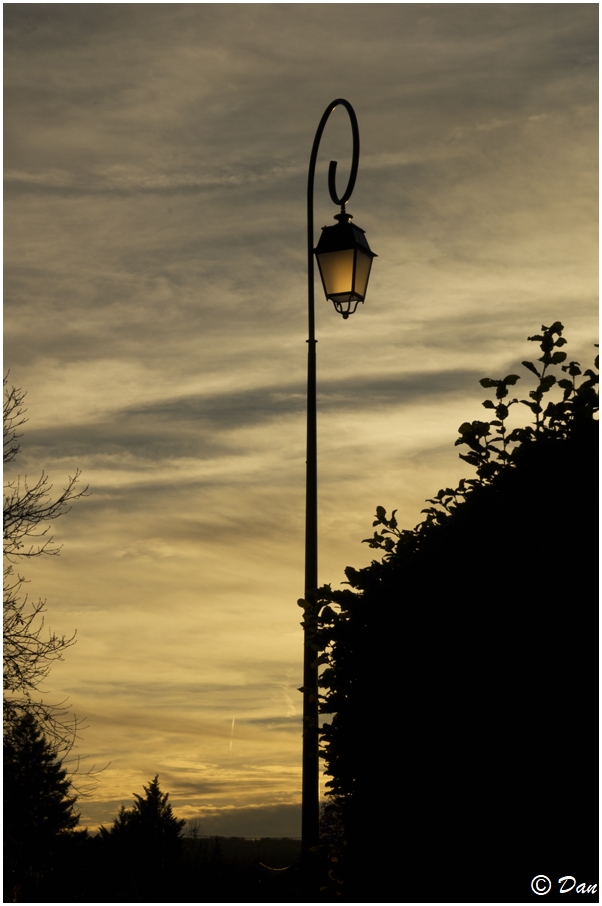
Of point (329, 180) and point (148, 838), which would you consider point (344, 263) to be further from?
point (148, 838)

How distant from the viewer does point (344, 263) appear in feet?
30.2

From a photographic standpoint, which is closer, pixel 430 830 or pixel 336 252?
pixel 430 830

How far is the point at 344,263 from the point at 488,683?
4839mm

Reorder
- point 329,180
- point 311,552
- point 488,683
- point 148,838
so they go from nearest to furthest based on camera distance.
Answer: point 488,683
point 311,552
point 329,180
point 148,838

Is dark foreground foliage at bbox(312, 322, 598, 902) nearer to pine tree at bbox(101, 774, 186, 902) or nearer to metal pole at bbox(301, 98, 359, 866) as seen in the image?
metal pole at bbox(301, 98, 359, 866)

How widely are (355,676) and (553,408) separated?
8.61ft

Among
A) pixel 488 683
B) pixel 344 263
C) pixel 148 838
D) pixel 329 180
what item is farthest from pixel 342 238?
pixel 148 838

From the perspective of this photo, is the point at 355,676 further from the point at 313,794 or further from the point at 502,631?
the point at 502,631

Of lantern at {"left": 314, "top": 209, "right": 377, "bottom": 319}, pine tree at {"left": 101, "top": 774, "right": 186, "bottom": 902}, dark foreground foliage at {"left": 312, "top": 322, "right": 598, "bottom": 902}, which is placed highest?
lantern at {"left": 314, "top": 209, "right": 377, "bottom": 319}

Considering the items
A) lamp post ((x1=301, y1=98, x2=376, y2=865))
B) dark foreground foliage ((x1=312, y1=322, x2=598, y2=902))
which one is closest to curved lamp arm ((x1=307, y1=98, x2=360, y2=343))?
lamp post ((x1=301, y1=98, x2=376, y2=865))

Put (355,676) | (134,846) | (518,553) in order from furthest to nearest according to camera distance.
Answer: (134,846), (355,676), (518,553)

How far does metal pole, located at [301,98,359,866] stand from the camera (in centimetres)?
771

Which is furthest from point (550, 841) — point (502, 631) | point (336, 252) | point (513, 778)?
point (336, 252)

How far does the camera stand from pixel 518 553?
19.8 feet
